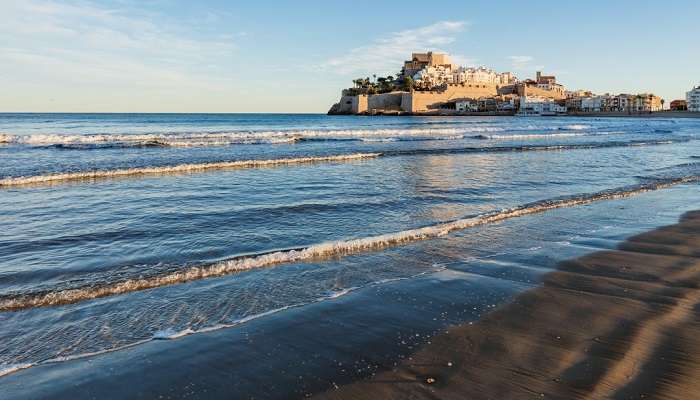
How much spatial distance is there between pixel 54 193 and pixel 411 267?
35.6 ft

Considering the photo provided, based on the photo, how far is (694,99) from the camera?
142000 millimetres

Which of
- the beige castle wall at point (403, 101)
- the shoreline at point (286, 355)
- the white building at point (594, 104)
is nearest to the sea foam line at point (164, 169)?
the shoreline at point (286, 355)

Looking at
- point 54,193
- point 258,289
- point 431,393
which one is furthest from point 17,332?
point 54,193

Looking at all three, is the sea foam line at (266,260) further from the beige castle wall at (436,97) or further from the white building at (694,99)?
the white building at (694,99)

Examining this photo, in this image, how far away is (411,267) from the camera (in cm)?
691

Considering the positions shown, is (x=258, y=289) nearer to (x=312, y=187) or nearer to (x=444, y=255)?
(x=444, y=255)

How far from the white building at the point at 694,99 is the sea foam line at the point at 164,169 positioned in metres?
154

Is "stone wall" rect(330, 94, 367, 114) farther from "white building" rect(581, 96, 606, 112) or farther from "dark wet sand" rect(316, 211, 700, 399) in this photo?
"dark wet sand" rect(316, 211, 700, 399)

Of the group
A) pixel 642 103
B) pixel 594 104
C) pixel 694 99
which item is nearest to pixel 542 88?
pixel 594 104

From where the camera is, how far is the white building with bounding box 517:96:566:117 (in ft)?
485

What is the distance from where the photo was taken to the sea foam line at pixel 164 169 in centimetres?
1538

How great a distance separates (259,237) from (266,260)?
1542mm

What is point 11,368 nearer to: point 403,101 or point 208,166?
point 208,166

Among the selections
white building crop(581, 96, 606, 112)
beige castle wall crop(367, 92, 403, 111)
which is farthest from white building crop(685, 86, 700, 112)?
beige castle wall crop(367, 92, 403, 111)
